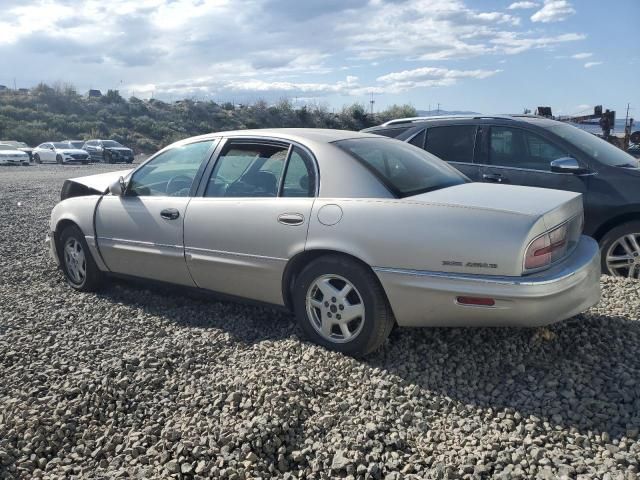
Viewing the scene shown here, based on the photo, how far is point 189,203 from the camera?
14.8 feet

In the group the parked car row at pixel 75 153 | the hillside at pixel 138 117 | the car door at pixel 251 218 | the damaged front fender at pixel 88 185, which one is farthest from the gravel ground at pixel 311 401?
the hillside at pixel 138 117

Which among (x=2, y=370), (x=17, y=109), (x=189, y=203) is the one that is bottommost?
(x=2, y=370)

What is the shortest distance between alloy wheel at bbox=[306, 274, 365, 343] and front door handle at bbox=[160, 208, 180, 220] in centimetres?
140

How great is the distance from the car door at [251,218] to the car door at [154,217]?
0.16 metres

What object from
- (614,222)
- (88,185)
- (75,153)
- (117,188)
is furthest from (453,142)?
(75,153)

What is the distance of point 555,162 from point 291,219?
2.82m

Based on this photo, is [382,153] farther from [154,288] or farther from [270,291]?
[154,288]

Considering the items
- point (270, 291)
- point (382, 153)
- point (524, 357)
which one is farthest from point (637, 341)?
point (270, 291)

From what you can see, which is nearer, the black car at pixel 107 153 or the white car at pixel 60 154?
the white car at pixel 60 154

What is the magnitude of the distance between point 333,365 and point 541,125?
3644mm

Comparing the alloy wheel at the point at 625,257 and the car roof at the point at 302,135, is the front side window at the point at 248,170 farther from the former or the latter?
the alloy wheel at the point at 625,257

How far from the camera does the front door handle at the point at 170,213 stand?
455 cm

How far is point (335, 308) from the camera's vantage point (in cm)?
370

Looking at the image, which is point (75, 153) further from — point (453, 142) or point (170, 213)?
point (170, 213)
